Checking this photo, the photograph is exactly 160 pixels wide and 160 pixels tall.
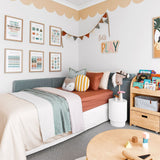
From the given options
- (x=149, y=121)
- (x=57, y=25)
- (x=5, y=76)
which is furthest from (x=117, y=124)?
(x=57, y=25)

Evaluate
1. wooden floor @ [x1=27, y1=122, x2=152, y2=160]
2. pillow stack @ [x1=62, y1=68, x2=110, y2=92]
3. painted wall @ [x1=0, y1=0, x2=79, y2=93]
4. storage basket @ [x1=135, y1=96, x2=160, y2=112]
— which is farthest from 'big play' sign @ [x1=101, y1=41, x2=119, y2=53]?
wooden floor @ [x1=27, y1=122, x2=152, y2=160]

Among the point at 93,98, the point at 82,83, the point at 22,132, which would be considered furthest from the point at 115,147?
the point at 82,83

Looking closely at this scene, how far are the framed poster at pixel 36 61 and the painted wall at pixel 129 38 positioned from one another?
128cm

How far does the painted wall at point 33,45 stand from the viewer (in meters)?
2.62

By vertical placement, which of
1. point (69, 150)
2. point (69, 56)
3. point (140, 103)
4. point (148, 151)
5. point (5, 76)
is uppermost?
point (69, 56)

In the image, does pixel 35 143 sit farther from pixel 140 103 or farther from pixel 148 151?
pixel 140 103

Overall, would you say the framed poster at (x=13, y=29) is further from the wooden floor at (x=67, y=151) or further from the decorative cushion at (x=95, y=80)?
the wooden floor at (x=67, y=151)

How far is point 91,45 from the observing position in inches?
141

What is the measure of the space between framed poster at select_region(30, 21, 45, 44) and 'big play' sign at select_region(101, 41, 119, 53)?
4.67ft

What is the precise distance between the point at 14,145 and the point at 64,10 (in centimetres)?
325

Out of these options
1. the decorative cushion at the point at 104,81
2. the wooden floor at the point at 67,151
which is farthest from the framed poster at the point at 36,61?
the wooden floor at the point at 67,151

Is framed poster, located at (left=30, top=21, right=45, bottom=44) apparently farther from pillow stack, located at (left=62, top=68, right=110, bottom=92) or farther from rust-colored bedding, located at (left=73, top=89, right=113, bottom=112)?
rust-colored bedding, located at (left=73, top=89, right=113, bottom=112)

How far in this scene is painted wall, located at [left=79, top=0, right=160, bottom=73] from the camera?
102 inches

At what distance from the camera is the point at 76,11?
382 centimetres
